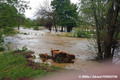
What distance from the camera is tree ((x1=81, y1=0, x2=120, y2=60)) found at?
340 cm

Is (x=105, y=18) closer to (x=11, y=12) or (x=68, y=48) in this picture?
(x=11, y=12)

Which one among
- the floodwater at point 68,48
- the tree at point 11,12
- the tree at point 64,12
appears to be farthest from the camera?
the tree at point 64,12

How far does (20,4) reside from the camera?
3.62m

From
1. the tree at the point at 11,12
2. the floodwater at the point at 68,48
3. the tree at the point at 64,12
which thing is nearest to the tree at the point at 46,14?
the tree at the point at 64,12

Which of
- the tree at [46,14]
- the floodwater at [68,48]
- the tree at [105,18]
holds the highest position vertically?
the tree at [46,14]

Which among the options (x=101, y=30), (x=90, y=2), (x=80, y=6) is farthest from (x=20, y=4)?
(x=101, y=30)

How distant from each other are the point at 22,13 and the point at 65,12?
16619 mm

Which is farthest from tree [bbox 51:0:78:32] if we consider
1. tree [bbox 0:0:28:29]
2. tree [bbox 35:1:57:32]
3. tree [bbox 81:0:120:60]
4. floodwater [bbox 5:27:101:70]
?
tree [bbox 0:0:28:29]

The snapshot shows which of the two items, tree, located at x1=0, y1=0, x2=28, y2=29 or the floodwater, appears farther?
the floodwater

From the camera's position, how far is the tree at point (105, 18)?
11.2 feet

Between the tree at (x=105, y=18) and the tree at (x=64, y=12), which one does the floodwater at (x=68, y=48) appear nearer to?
the tree at (x=105, y=18)

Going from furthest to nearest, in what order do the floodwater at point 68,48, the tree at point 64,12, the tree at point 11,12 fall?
the tree at point 64,12
the floodwater at point 68,48
the tree at point 11,12

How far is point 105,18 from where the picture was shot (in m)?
3.71

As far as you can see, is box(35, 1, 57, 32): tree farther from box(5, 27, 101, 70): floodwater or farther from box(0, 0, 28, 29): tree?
box(0, 0, 28, 29): tree
